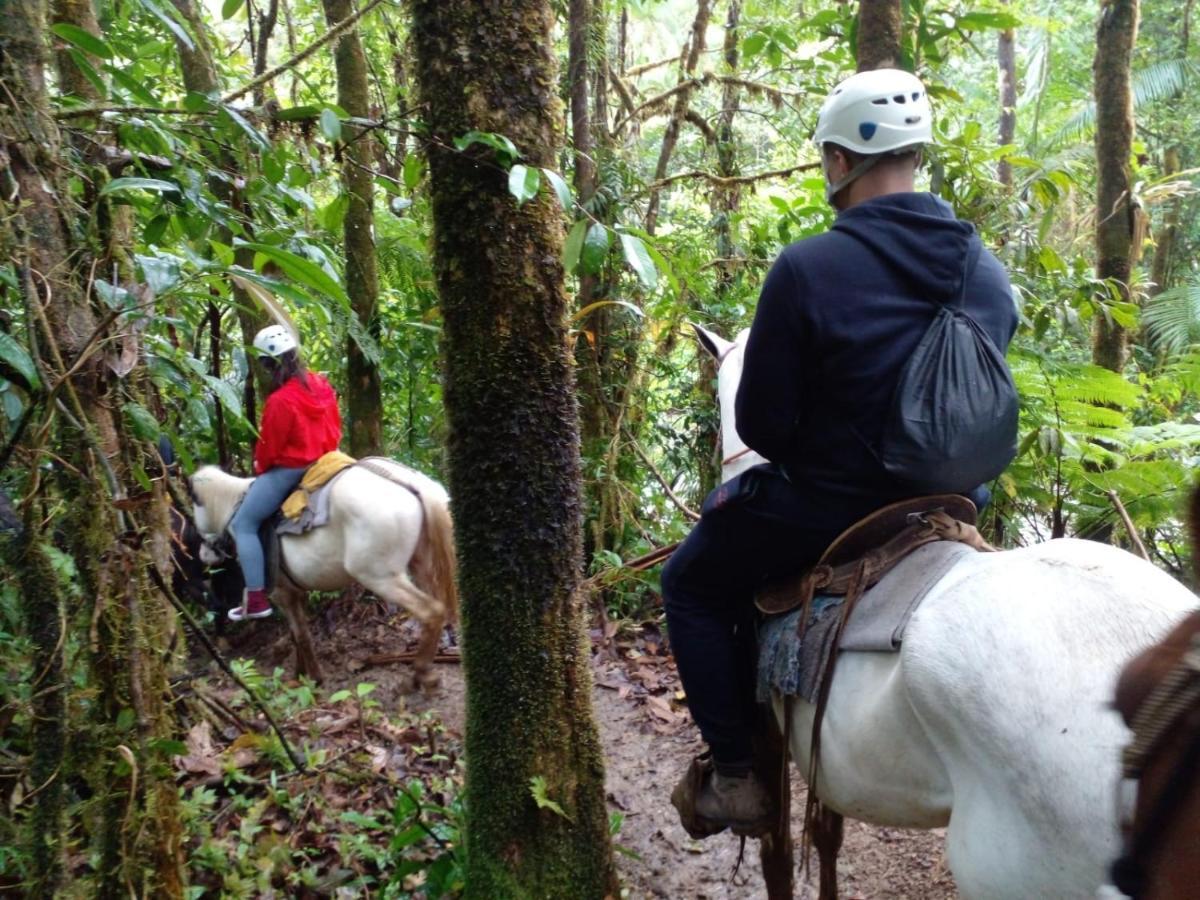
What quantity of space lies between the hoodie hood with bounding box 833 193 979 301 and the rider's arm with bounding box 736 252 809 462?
255 millimetres

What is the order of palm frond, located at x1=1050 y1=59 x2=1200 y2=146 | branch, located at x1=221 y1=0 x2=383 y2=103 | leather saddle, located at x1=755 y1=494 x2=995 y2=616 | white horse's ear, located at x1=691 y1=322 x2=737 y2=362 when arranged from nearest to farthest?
1. leather saddle, located at x1=755 y1=494 x2=995 y2=616
2. branch, located at x1=221 y1=0 x2=383 y2=103
3. white horse's ear, located at x1=691 y1=322 x2=737 y2=362
4. palm frond, located at x1=1050 y1=59 x2=1200 y2=146

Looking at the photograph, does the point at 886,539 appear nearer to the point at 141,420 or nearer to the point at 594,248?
the point at 594,248

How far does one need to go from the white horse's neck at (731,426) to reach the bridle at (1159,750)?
1687 mm

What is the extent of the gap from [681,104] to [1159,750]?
8.04 meters

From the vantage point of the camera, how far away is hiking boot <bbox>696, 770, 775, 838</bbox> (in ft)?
9.85

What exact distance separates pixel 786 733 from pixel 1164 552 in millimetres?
5257

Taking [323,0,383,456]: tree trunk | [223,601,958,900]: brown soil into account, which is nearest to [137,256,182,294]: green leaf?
[223,601,958,900]: brown soil

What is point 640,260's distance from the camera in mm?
2260

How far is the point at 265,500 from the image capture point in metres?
6.20

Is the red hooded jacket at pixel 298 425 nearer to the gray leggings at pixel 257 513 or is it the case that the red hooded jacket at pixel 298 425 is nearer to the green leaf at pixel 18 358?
the gray leggings at pixel 257 513

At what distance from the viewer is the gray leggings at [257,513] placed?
244 inches

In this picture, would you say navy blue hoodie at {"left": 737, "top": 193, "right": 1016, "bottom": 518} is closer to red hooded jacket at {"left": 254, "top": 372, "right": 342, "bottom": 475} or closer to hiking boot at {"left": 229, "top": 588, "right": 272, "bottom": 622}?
red hooded jacket at {"left": 254, "top": 372, "right": 342, "bottom": 475}

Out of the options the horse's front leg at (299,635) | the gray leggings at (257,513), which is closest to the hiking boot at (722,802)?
the horse's front leg at (299,635)

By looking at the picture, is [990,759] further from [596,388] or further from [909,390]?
[596,388]
